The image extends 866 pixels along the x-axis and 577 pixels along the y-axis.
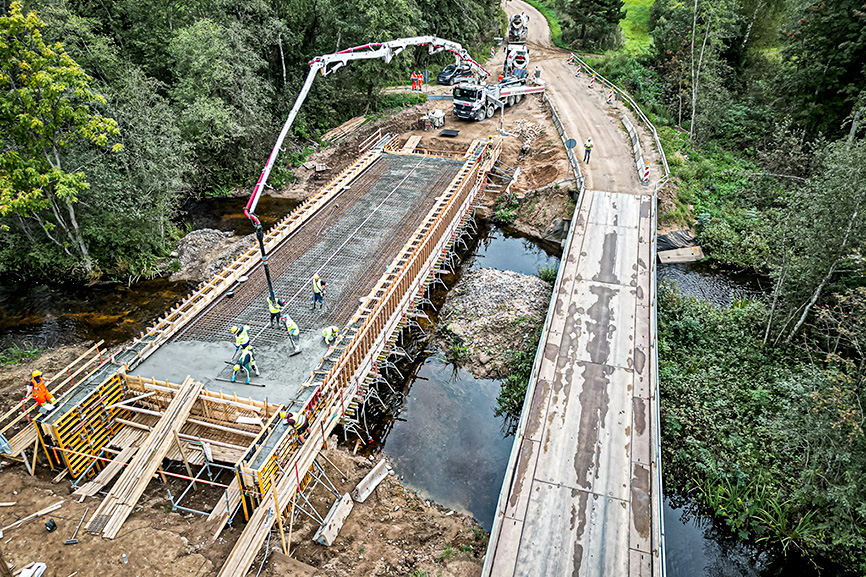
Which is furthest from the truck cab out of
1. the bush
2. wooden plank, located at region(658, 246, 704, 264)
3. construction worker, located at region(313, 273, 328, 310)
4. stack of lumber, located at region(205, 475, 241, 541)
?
stack of lumber, located at region(205, 475, 241, 541)

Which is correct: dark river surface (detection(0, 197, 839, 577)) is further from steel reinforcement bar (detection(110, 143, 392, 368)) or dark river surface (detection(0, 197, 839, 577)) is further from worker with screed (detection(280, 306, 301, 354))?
worker with screed (detection(280, 306, 301, 354))

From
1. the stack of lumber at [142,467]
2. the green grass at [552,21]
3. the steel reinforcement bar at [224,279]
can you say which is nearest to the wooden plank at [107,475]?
the stack of lumber at [142,467]

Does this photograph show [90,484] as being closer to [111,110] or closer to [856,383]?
[111,110]

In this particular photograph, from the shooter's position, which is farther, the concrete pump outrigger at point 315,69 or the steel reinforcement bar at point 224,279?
the steel reinforcement bar at point 224,279

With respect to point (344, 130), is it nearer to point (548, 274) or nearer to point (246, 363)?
point (548, 274)

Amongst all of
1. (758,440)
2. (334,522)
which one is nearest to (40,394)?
(334,522)

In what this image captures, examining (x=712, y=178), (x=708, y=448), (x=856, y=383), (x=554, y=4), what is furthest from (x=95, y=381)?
(x=554, y=4)

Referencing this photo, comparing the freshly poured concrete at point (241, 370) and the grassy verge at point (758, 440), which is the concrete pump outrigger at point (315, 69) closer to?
the freshly poured concrete at point (241, 370)
